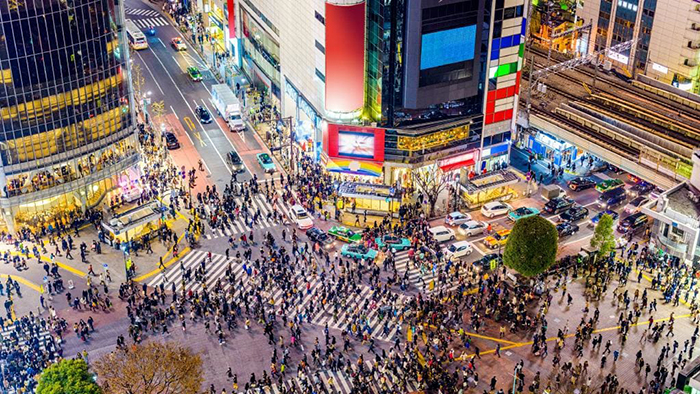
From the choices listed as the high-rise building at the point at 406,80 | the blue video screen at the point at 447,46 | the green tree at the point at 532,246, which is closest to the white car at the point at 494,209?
the high-rise building at the point at 406,80

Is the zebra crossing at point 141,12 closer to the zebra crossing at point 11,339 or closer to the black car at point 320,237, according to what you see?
the black car at point 320,237

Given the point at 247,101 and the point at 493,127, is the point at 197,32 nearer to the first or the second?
the point at 247,101

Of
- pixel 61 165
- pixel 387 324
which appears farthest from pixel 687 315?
pixel 61 165

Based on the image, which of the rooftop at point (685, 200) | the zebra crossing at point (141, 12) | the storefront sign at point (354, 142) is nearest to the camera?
the rooftop at point (685, 200)

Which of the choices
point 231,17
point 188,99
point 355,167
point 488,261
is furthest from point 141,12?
point 488,261

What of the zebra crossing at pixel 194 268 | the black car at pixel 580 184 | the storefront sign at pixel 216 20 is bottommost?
the zebra crossing at pixel 194 268

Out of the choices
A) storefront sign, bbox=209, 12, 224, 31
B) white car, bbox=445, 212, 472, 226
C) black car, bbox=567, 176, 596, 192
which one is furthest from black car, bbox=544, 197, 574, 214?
storefront sign, bbox=209, 12, 224, 31

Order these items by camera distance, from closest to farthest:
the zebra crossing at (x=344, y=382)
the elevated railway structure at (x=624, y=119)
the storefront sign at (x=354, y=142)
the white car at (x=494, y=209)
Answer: the zebra crossing at (x=344, y=382)
the white car at (x=494, y=209)
the elevated railway structure at (x=624, y=119)
the storefront sign at (x=354, y=142)
